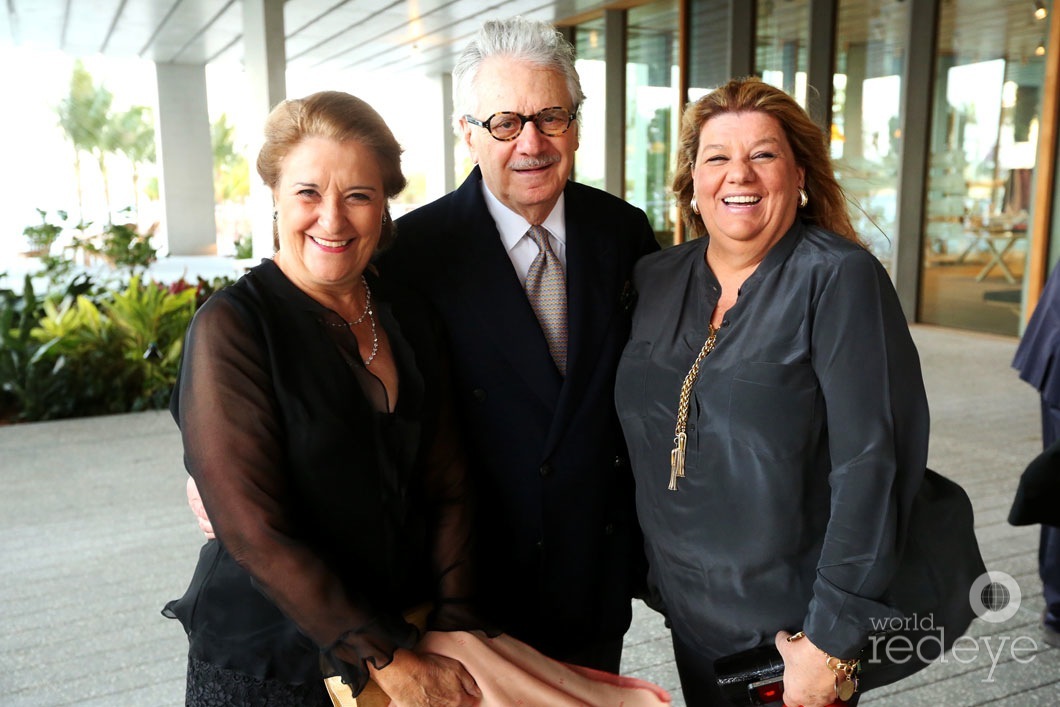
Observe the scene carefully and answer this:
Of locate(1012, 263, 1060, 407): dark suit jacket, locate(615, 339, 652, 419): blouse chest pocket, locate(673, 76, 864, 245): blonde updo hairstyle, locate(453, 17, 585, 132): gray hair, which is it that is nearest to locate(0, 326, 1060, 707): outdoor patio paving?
locate(1012, 263, 1060, 407): dark suit jacket

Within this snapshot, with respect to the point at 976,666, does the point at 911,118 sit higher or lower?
higher

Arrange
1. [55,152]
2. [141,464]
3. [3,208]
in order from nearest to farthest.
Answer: [141,464] → [3,208] → [55,152]

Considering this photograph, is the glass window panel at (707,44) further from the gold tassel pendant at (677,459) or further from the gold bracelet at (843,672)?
the gold bracelet at (843,672)

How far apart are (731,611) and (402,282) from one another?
94 cm

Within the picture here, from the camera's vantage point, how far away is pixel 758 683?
1.68m

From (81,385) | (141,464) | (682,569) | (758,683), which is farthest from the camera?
(81,385)

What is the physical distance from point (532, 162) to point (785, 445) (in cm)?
78

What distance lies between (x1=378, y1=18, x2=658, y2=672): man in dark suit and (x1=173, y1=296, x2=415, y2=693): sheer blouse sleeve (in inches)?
17.8

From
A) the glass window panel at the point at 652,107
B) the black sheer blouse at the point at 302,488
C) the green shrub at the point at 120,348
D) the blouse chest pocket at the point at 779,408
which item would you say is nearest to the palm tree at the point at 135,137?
the glass window panel at the point at 652,107

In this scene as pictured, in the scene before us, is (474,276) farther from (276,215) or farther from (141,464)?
(141,464)

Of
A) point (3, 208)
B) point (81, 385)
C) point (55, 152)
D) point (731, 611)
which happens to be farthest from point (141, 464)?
point (55, 152)

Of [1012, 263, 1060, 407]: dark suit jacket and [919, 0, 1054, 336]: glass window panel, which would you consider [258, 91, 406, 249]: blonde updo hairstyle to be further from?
[919, 0, 1054, 336]: glass window panel

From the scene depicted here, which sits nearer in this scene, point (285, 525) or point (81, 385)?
point (285, 525)

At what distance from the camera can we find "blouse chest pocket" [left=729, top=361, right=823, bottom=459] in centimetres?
160
